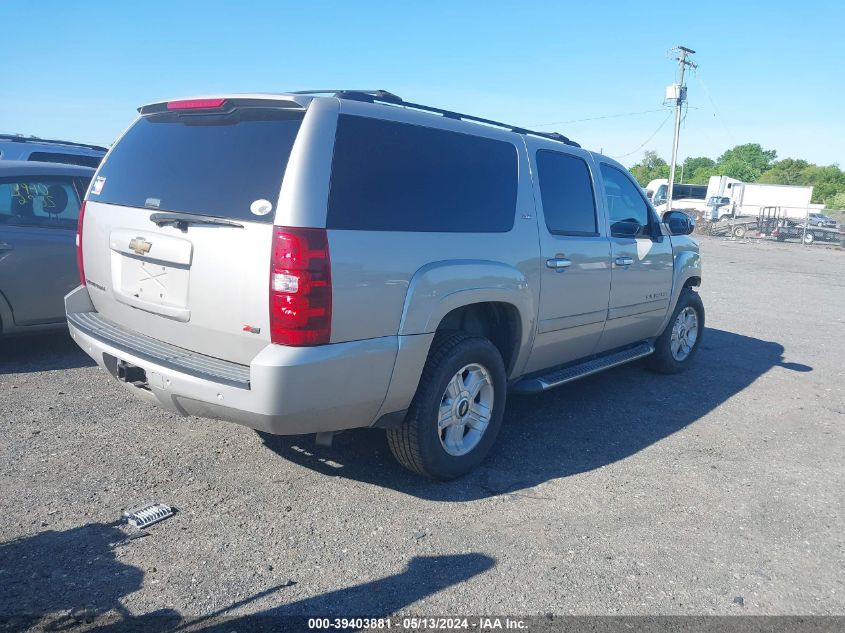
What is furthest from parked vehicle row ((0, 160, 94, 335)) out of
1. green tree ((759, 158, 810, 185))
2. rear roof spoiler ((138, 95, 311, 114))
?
green tree ((759, 158, 810, 185))

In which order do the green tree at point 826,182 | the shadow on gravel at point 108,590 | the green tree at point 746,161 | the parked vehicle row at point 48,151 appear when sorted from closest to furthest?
the shadow on gravel at point 108,590 < the parked vehicle row at point 48,151 < the green tree at point 826,182 < the green tree at point 746,161

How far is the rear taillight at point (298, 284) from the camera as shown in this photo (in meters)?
3.05

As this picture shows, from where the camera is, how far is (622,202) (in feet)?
18.8

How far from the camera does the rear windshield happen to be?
3.25 metres

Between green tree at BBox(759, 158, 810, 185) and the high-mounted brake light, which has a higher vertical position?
green tree at BBox(759, 158, 810, 185)

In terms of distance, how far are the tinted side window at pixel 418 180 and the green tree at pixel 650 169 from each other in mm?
86467

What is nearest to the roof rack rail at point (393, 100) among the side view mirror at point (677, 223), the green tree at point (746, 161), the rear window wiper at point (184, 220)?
the rear window wiper at point (184, 220)

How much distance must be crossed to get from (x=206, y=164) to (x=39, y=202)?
10.7 feet

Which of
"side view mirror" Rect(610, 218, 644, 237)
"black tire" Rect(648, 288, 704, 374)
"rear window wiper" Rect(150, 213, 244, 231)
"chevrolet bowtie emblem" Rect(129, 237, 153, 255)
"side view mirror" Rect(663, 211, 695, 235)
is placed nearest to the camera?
"rear window wiper" Rect(150, 213, 244, 231)

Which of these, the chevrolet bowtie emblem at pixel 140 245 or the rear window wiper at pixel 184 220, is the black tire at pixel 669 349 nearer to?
the rear window wiper at pixel 184 220

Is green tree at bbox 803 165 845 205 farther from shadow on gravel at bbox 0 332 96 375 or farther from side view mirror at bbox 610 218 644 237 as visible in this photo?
shadow on gravel at bbox 0 332 96 375

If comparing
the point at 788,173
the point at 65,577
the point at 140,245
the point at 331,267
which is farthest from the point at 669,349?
the point at 788,173

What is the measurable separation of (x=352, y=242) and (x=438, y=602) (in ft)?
5.40

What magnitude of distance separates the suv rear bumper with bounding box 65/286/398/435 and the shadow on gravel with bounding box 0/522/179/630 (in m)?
0.73
